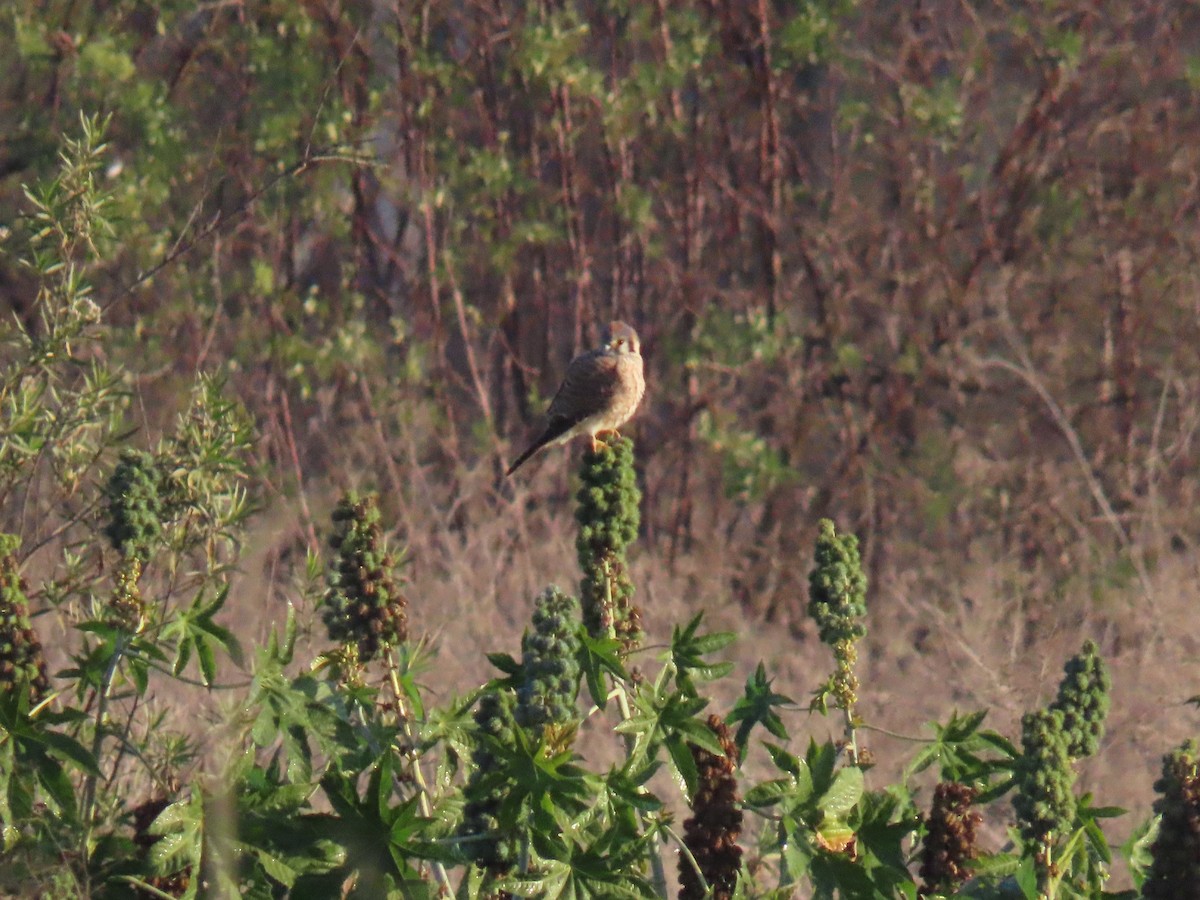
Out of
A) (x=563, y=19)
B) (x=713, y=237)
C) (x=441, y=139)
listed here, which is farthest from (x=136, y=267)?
(x=713, y=237)

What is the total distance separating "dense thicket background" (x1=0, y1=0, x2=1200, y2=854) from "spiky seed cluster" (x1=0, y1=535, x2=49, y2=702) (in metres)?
5.14

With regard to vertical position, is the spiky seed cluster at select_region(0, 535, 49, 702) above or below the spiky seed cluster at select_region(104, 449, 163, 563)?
below

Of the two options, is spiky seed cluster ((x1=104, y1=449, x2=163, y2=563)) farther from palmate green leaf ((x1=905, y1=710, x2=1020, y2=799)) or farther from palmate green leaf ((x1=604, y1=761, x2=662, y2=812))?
palmate green leaf ((x1=905, y1=710, x2=1020, y2=799))

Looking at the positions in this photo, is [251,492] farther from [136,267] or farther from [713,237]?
[713,237]

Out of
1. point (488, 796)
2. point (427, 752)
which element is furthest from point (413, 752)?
point (427, 752)

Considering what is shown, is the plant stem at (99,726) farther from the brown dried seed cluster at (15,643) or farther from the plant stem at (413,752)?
the plant stem at (413,752)

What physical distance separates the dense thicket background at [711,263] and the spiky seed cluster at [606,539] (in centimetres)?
498

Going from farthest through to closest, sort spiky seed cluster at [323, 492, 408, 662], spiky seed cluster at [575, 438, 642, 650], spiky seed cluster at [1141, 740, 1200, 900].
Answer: spiky seed cluster at [575, 438, 642, 650] < spiky seed cluster at [323, 492, 408, 662] < spiky seed cluster at [1141, 740, 1200, 900]

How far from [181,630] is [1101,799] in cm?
375

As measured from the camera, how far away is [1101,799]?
5125 millimetres

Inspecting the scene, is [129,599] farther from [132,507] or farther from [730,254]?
[730,254]

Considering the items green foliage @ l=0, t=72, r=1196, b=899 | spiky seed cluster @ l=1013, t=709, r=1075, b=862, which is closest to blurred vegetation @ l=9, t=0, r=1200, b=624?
green foliage @ l=0, t=72, r=1196, b=899

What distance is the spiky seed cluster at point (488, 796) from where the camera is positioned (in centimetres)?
211

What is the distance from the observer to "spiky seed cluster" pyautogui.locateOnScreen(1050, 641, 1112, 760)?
88.8 inches
